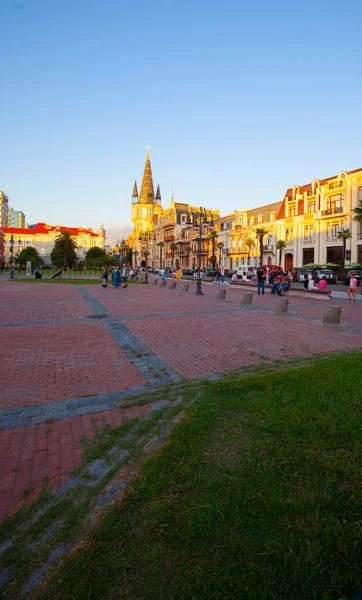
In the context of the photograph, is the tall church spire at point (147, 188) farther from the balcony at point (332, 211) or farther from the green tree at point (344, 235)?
the green tree at point (344, 235)

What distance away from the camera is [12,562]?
82.4 inches

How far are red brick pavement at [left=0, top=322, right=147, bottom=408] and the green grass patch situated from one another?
223 centimetres

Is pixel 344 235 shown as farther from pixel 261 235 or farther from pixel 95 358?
pixel 95 358

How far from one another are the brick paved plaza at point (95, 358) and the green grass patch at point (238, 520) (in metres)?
0.98

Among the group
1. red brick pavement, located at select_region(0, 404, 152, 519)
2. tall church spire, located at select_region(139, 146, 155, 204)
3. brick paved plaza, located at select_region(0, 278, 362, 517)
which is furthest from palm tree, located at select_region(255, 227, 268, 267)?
tall church spire, located at select_region(139, 146, 155, 204)

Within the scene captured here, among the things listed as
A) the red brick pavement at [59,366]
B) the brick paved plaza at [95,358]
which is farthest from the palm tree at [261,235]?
the red brick pavement at [59,366]

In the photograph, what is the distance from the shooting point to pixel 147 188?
123438 mm

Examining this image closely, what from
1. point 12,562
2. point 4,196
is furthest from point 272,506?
point 4,196

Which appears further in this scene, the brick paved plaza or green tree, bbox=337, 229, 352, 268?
green tree, bbox=337, 229, 352, 268

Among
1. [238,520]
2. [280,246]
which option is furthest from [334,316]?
[280,246]

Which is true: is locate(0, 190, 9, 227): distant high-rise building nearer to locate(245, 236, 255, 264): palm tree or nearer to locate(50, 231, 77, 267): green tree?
locate(50, 231, 77, 267): green tree

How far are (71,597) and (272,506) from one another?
4.66 feet

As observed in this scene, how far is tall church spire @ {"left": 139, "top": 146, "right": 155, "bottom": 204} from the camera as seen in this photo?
123 metres

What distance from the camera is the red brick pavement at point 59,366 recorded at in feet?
16.7
